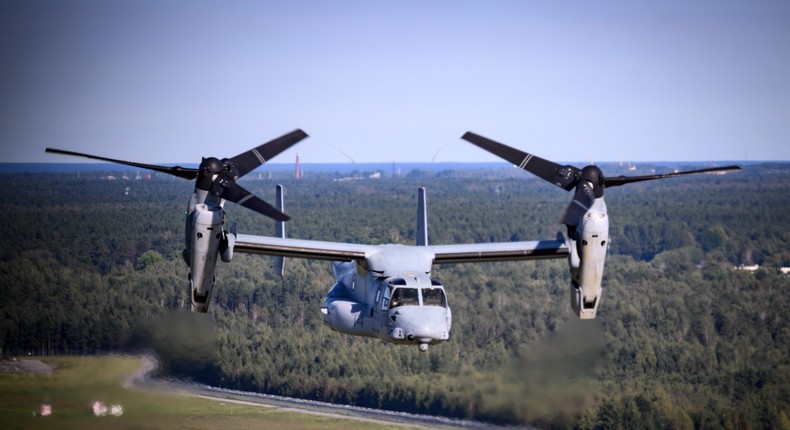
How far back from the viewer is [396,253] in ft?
112

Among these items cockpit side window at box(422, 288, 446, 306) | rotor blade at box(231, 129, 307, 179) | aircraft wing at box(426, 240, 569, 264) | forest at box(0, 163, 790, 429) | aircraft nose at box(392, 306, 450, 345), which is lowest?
forest at box(0, 163, 790, 429)

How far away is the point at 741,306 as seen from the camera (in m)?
74.8

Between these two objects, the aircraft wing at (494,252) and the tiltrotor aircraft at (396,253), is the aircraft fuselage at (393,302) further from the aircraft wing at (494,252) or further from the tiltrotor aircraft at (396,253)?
the aircraft wing at (494,252)

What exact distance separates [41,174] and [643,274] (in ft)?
182

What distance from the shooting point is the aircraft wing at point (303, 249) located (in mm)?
34000

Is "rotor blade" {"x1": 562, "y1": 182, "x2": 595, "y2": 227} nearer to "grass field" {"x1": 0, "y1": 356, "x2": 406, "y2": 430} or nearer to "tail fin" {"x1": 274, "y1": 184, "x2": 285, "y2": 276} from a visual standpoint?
"tail fin" {"x1": 274, "y1": 184, "x2": 285, "y2": 276}

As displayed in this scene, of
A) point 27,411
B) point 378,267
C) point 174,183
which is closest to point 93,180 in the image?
point 174,183

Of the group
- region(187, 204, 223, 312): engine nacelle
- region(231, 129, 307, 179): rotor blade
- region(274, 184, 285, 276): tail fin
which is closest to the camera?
region(187, 204, 223, 312): engine nacelle

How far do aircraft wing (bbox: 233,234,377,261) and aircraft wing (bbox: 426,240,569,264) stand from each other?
2.21 meters

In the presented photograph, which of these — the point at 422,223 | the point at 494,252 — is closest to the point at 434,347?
the point at 422,223

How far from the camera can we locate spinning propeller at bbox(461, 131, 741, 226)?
32000mm

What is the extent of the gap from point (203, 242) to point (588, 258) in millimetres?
11295

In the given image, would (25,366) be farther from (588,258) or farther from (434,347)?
(588,258)

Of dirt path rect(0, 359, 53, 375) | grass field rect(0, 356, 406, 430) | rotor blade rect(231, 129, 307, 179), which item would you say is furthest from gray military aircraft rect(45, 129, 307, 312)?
dirt path rect(0, 359, 53, 375)
